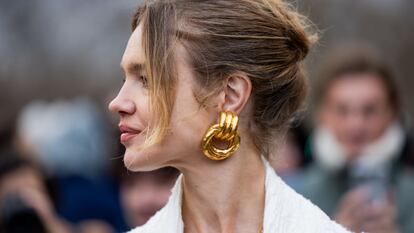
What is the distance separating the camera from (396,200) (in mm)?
6789

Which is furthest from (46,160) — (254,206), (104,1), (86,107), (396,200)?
(104,1)

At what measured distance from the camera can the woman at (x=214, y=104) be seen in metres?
4.79

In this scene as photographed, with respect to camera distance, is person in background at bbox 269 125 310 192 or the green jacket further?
person in background at bbox 269 125 310 192

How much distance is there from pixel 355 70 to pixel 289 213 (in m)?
2.51

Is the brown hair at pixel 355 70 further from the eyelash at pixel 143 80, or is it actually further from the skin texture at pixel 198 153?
the eyelash at pixel 143 80

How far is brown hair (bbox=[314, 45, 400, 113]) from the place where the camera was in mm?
7219

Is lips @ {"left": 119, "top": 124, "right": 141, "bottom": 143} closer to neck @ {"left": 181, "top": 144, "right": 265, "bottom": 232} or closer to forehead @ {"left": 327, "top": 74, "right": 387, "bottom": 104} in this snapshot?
neck @ {"left": 181, "top": 144, "right": 265, "bottom": 232}

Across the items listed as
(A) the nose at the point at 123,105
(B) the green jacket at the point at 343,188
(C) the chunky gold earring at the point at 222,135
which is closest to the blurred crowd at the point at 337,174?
(B) the green jacket at the point at 343,188

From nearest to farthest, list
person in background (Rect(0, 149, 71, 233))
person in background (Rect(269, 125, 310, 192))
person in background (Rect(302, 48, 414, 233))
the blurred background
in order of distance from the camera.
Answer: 1. person in background (Rect(0, 149, 71, 233))
2. person in background (Rect(302, 48, 414, 233))
3. the blurred background
4. person in background (Rect(269, 125, 310, 192))

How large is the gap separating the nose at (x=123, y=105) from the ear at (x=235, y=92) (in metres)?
0.30

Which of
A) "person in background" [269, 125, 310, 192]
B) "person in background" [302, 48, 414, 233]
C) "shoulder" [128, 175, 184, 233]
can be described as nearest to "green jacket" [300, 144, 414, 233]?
"person in background" [302, 48, 414, 233]

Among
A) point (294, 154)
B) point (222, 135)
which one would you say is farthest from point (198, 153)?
point (294, 154)

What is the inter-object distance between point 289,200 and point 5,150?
10.4 feet

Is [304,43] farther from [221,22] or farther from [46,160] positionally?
[46,160]
